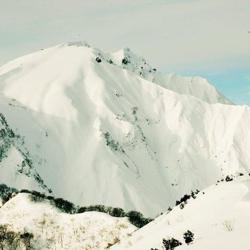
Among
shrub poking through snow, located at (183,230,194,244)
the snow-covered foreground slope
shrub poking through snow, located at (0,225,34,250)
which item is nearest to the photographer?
the snow-covered foreground slope

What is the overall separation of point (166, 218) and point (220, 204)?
4065 mm

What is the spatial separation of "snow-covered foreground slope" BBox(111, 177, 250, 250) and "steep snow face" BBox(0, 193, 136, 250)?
31.1 meters

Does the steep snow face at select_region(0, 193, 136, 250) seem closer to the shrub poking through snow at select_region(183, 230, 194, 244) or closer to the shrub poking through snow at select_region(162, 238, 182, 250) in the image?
the shrub poking through snow at select_region(162, 238, 182, 250)

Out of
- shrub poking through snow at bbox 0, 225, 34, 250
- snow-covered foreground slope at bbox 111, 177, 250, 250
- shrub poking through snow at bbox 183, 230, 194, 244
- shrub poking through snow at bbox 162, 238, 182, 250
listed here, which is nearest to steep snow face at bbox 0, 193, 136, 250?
shrub poking through snow at bbox 0, 225, 34, 250

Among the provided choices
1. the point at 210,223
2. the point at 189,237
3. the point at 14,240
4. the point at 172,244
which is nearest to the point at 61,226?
the point at 14,240

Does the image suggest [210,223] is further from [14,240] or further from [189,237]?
[14,240]

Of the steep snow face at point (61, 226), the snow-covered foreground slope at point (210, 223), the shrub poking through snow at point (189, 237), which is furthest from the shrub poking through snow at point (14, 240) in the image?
the shrub poking through snow at point (189, 237)

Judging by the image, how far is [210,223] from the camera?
21.2 metres

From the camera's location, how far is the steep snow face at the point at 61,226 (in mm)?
59969

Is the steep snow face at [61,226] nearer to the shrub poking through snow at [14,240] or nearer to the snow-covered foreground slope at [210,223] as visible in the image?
the shrub poking through snow at [14,240]

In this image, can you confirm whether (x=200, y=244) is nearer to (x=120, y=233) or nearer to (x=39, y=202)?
(x=120, y=233)

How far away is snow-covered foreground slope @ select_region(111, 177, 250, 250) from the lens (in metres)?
18.5

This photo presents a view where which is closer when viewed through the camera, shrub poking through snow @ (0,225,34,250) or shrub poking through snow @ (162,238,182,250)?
shrub poking through snow @ (162,238,182,250)

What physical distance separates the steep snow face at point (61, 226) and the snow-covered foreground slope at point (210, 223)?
102 feet
